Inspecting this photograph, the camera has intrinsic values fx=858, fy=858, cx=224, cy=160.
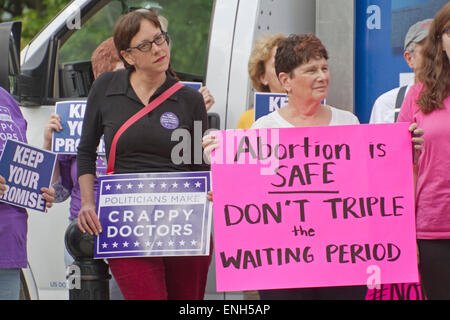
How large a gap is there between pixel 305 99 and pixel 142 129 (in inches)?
27.5

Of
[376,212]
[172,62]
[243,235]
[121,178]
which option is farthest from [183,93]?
[172,62]

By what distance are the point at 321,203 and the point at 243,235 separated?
347mm

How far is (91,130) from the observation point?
376cm

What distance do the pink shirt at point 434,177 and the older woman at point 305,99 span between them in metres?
0.33

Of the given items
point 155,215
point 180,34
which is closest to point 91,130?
point 155,215

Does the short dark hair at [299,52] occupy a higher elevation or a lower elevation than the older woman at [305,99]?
higher

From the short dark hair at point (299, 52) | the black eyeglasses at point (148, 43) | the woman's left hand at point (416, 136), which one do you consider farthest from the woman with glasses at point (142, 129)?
the woman's left hand at point (416, 136)

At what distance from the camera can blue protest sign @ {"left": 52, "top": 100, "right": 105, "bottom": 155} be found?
431 centimetres

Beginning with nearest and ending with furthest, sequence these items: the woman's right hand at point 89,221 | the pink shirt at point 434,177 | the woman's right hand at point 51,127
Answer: the pink shirt at point 434,177
the woman's right hand at point 89,221
the woman's right hand at point 51,127

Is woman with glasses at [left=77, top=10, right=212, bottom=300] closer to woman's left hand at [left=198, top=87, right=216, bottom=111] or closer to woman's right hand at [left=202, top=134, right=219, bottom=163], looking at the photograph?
woman's right hand at [left=202, top=134, right=219, bottom=163]

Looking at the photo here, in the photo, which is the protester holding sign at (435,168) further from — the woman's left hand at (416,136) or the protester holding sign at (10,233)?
the protester holding sign at (10,233)

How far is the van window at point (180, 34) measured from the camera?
5.02 meters

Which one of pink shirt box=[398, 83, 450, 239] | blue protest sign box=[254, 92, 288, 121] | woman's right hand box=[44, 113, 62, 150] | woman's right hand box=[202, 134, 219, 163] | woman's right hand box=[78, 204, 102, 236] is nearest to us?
pink shirt box=[398, 83, 450, 239]

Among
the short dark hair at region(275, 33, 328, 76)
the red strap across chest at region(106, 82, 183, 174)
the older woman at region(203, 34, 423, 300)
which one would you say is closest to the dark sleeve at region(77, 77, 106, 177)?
the red strap across chest at region(106, 82, 183, 174)
